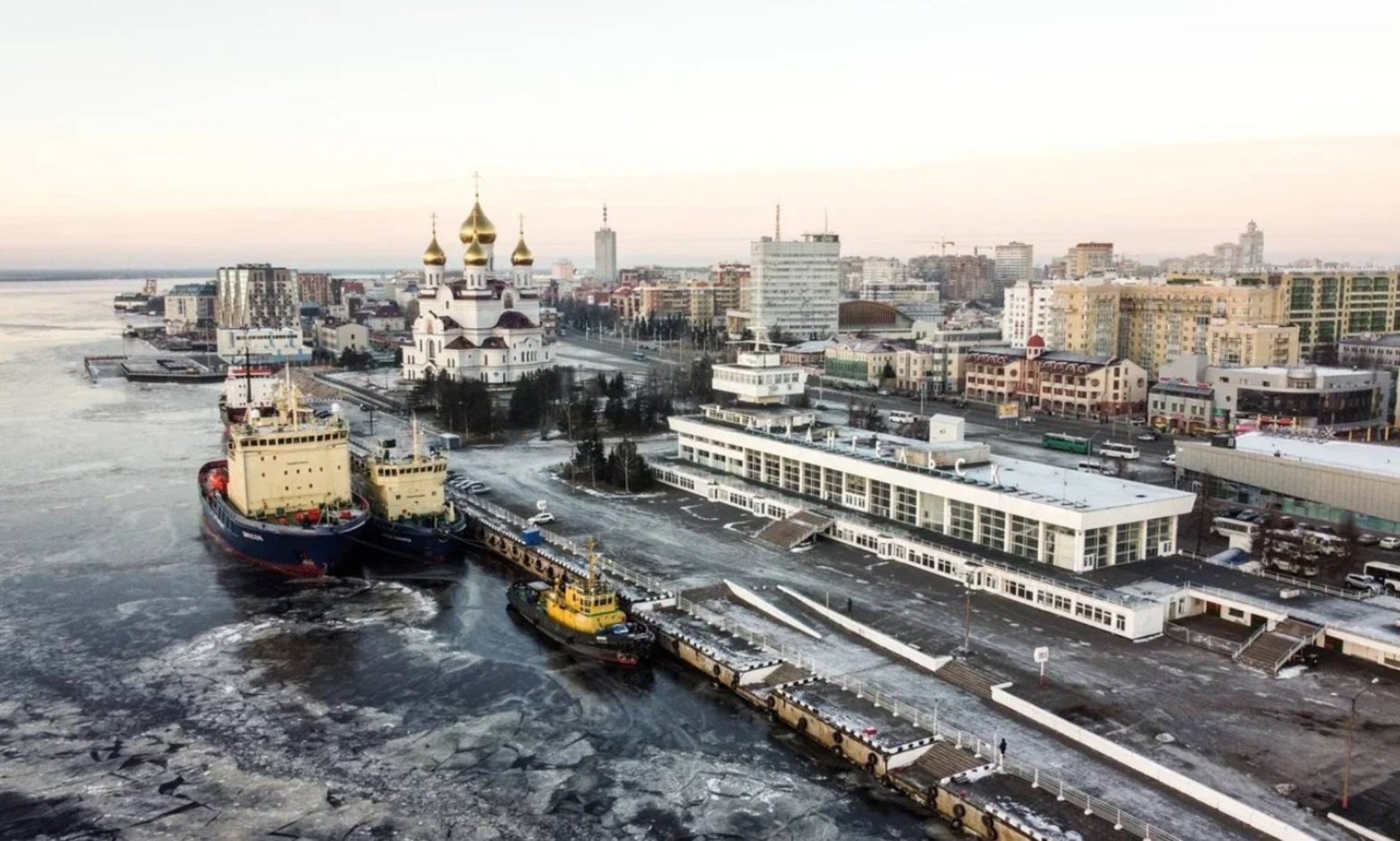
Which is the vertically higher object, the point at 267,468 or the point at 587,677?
the point at 267,468

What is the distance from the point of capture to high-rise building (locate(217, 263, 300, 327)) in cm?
11719

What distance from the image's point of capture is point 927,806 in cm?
1677

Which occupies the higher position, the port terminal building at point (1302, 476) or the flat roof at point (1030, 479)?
the flat roof at point (1030, 479)

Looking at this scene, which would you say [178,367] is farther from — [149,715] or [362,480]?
[149,715]

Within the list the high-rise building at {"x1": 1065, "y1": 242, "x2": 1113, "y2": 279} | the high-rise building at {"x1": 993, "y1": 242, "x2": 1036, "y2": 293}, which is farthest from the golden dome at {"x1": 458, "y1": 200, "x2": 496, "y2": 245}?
the high-rise building at {"x1": 993, "y1": 242, "x2": 1036, "y2": 293}

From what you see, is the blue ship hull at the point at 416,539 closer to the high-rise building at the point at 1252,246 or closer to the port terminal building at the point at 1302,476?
the port terminal building at the point at 1302,476

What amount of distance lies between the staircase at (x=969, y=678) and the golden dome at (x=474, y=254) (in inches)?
2194

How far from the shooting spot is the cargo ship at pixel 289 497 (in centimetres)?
2939

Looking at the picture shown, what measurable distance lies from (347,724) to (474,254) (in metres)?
54.2

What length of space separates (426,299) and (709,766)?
59.5 m

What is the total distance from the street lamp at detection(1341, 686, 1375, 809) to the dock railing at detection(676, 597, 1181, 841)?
269 cm

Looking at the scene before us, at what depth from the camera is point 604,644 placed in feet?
74.4

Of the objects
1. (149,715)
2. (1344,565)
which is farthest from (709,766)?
(1344,565)

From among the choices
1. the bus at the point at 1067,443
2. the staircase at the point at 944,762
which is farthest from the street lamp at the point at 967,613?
the bus at the point at 1067,443
